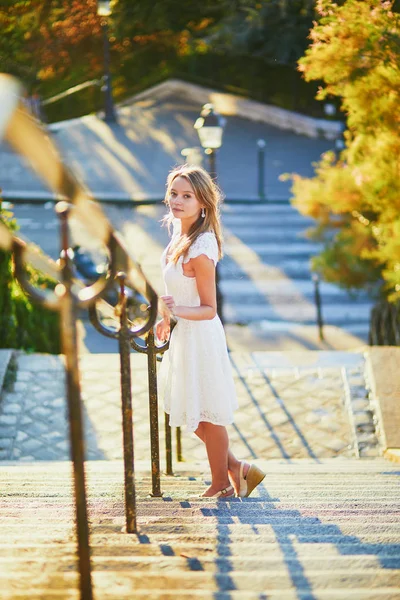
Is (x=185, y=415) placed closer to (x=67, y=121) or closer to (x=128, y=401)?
(x=128, y=401)

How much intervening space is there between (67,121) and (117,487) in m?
20.5

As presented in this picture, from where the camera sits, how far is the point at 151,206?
19031 mm

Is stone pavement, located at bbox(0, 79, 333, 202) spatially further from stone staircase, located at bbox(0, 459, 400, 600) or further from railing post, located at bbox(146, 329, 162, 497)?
stone staircase, located at bbox(0, 459, 400, 600)

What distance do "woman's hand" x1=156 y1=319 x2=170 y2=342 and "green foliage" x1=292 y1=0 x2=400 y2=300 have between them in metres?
4.42

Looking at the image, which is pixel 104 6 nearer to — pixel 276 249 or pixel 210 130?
pixel 276 249

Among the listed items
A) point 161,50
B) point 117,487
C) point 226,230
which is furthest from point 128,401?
point 161,50

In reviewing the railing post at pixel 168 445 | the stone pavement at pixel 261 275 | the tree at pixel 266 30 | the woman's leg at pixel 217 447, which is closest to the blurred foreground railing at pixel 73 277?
the woman's leg at pixel 217 447

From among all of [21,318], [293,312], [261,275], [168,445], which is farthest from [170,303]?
[261,275]

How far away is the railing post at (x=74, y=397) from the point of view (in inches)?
82.6

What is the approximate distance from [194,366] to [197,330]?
16cm

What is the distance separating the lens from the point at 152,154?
21.1m

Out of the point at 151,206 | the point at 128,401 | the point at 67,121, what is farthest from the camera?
the point at 67,121

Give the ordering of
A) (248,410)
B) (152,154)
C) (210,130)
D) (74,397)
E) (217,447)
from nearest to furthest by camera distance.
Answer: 1. (74,397)
2. (217,447)
3. (248,410)
4. (210,130)
5. (152,154)

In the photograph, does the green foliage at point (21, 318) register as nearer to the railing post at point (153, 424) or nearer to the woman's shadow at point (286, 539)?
the railing post at point (153, 424)
